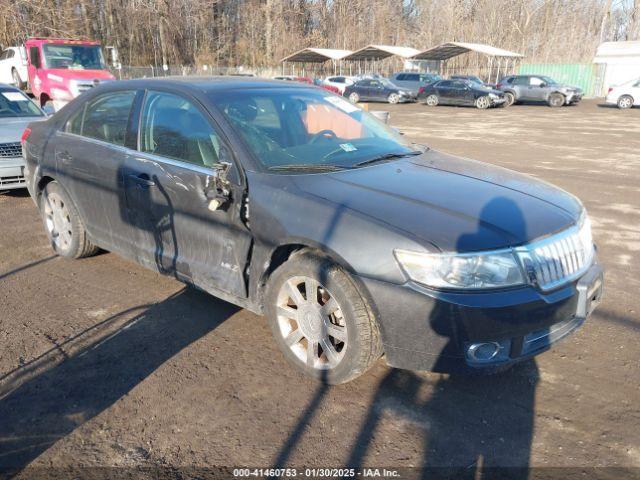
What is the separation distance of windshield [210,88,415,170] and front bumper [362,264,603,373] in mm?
1131

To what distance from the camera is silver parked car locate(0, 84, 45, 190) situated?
22.8 feet

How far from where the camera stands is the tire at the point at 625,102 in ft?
83.0

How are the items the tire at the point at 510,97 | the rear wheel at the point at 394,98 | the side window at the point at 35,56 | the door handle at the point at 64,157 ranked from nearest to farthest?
1. the door handle at the point at 64,157
2. the side window at the point at 35,56
3. the tire at the point at 510,97
4. the rear wheel at the point at 394,98

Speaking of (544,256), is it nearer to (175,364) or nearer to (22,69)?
(175,364)

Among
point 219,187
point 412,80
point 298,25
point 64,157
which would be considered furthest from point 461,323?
point 298,25

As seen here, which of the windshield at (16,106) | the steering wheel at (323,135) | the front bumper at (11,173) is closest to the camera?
the steering wheel at (323,135)

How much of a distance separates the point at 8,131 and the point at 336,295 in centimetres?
640

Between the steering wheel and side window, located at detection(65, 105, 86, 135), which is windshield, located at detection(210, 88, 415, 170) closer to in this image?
the steering wheel

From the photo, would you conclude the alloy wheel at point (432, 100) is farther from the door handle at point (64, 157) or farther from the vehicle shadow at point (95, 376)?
the vehicle shadow at point (95, 376)

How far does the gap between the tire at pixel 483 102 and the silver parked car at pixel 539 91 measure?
2.53 meters

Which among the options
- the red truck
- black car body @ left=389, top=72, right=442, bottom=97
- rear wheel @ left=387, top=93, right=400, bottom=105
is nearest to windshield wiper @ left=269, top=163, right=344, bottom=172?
the red truck

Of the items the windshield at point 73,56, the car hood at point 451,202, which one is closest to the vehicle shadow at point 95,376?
the car hood at point 451,202

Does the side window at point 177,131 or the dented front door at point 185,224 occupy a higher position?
the side window at point 177,131

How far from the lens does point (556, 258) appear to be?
9.18 feet
